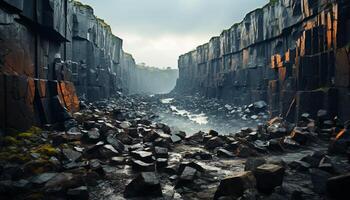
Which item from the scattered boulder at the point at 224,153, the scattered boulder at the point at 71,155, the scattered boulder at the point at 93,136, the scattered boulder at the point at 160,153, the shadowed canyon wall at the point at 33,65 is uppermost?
the shadowed canyon wall at the point at 33,65

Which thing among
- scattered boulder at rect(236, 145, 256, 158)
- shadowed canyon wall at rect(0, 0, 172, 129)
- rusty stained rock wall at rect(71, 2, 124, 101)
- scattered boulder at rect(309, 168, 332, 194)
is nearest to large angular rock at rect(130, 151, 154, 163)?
scattered boulder at rect(236, 145, 256, 158)

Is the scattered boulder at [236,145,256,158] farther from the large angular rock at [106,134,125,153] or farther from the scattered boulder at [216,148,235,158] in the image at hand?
the large angular rock at [106,134,125,153]

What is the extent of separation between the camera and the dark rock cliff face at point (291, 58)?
9.31 m

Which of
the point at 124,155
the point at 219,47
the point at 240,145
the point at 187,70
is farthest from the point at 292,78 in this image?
the point at 187,70

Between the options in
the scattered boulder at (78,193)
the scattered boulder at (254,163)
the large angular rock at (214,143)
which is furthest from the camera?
the large angular rock at (214,143)

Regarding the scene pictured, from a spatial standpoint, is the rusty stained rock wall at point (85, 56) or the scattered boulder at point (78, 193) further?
the rusty stained rock wall at point (85, 56)

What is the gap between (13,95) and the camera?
6188 mm

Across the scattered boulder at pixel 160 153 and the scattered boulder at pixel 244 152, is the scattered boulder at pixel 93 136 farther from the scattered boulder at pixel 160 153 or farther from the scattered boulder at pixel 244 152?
the scattered boulder at pixel 244 152

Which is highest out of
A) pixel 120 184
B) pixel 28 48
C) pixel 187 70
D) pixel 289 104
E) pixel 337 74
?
pixel 187 70

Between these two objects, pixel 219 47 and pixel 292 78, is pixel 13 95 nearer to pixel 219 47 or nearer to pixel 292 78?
pixel 292 78

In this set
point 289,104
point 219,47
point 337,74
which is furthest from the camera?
point 219,47

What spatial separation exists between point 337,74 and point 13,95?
996cm

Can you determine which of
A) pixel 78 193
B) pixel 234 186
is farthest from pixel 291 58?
pixel 78 193

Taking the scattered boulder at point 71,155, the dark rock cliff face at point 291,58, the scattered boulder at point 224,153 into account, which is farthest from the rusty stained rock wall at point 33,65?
the dark rock cliff face at point 291,58
